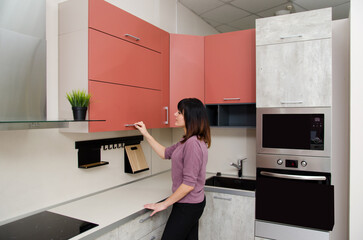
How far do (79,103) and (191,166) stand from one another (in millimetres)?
814

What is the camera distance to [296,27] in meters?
2.09

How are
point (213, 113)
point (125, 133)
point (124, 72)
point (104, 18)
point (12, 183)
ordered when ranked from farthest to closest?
point (213, 113)
point (125, 133)
point (124, 72)
point (104, 18)
point (12, 183)

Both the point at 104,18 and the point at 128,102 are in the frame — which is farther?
the point at 128,102

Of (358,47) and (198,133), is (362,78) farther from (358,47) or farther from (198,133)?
(198,133)

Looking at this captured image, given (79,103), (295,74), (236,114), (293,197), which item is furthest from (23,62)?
(293,197)

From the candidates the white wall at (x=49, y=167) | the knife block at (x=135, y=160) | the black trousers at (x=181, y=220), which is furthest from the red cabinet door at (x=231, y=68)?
the black trousers at (x=181, y=220)

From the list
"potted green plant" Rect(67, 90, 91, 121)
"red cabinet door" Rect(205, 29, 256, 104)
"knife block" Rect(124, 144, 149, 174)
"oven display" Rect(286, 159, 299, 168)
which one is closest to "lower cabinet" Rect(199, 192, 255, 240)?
"oven display" Rect(286, 159, 299, 168)

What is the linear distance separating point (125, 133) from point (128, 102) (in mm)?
545

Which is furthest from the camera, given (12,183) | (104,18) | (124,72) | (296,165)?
(296,165)

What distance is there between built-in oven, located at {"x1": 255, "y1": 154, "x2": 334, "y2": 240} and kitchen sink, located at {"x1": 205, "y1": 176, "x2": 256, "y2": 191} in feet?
1.34

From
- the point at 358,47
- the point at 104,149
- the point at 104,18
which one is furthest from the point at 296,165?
the point at 104,18

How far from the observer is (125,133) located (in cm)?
246

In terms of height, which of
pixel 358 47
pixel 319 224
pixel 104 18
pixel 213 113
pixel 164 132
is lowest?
pixel 319 224

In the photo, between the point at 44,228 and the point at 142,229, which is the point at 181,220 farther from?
the point at 44,228
